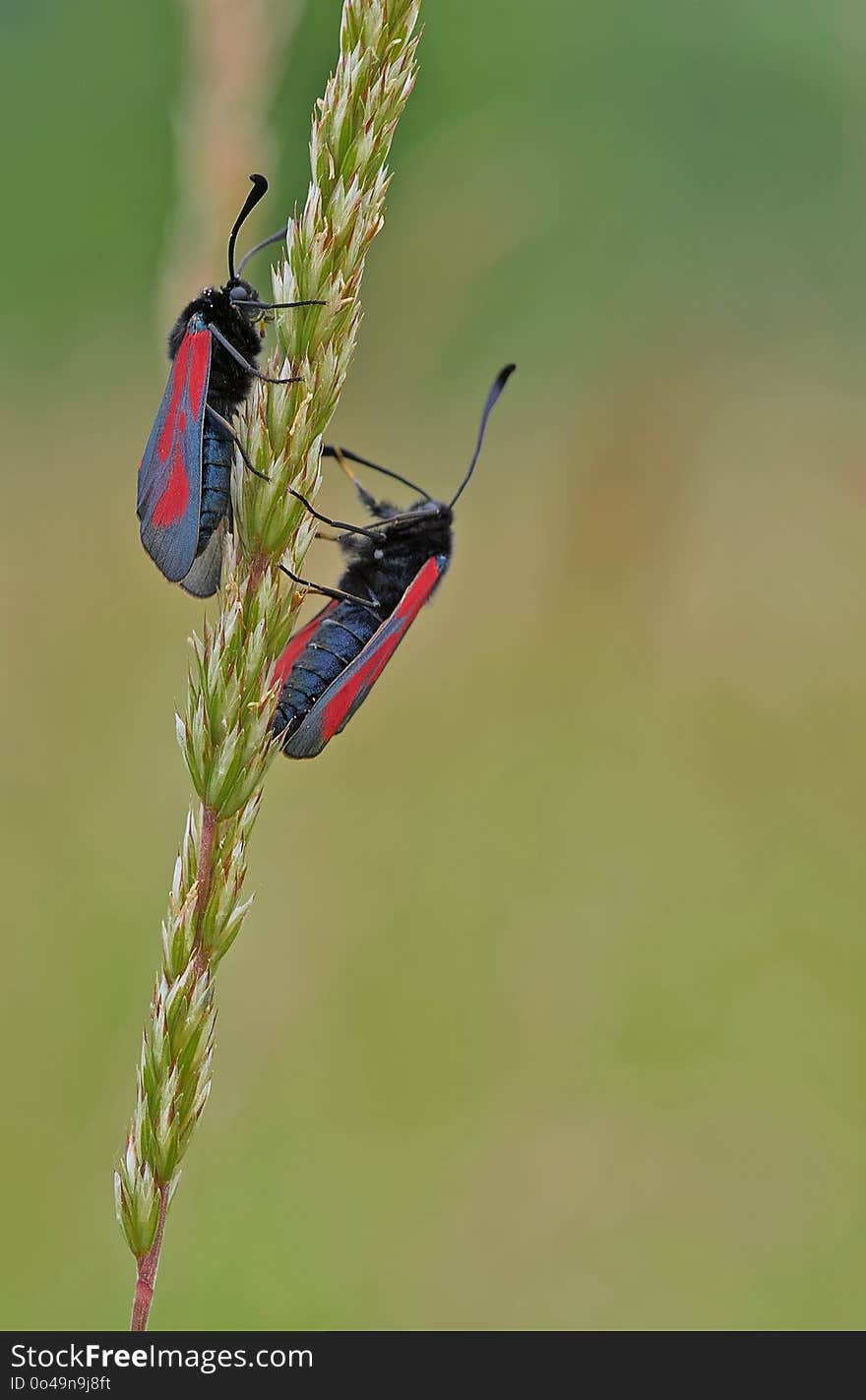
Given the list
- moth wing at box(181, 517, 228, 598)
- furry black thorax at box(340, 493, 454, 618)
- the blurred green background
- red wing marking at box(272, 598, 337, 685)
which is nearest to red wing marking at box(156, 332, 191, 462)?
moth wing at box(181, 517, 228, 598)

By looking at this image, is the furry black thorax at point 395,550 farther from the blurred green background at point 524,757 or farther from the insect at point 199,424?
the blurred green background at point 524,757

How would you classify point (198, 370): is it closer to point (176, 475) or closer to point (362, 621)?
point (176, 475)

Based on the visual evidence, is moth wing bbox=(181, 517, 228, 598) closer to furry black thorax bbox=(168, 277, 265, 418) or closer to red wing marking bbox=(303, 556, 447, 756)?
furry black thorax bbox=(168, 277, 265, 418)

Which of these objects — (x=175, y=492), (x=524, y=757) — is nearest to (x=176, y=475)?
(x=175, y=492)

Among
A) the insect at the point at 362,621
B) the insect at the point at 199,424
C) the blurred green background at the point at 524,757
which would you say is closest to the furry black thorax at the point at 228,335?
the insect at the point at 199,424

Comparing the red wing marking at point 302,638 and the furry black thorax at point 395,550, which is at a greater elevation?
the furry black thorax at point 395,550

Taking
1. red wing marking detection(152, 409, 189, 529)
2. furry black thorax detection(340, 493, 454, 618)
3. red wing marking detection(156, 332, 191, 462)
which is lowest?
red wing marking detection(152, 409, 189, 529)
